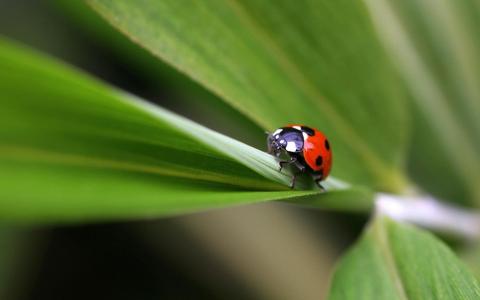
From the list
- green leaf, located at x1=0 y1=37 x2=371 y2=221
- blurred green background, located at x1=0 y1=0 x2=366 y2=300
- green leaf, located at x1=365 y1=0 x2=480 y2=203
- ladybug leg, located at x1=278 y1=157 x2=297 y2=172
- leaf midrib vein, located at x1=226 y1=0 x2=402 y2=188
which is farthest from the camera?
blurred green background, located at x1=0 y1=0 x2=366 y2=300

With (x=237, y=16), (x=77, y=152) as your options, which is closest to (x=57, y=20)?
(x=237, y=16)

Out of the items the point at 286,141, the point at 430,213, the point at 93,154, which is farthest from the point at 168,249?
the point at 93,154

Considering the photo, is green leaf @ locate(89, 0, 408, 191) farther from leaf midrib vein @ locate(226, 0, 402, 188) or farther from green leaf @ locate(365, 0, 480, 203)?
green leaf @ locate(365, 0, 480, 203)

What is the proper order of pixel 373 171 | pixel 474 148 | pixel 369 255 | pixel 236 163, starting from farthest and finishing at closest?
pixel 474 148 → pixel 373 171 → pixel 369 255 → pixel 236 163

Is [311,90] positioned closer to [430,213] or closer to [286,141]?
[286,141]

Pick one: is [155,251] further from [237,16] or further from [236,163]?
[236,163]

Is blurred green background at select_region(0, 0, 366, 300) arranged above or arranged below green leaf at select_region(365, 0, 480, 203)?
below

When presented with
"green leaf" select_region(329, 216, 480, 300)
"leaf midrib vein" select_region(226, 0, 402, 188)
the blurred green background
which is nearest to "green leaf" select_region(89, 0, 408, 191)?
"leaf midrib vein" select_region(226, 0, 402, 188)
